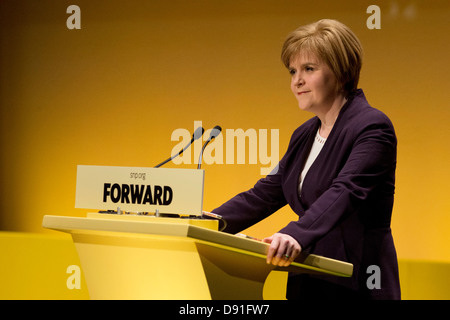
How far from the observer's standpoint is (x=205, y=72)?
12.3ft

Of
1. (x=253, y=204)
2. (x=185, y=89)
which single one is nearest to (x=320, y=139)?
(x=253, y=204)

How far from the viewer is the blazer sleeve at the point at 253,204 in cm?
175

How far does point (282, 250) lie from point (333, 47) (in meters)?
0.65

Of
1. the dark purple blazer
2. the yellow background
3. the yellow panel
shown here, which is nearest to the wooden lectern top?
the dark purple blazer

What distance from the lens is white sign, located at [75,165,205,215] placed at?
1.30 metres

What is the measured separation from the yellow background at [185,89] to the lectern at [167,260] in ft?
6.92

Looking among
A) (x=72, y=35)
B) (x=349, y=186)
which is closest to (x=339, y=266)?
(x=349, y=186)

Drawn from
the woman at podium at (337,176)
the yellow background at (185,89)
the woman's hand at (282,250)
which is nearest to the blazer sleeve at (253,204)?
the woman at podium at (337,176)

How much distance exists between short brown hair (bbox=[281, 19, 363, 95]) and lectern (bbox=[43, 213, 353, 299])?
1.94 ft

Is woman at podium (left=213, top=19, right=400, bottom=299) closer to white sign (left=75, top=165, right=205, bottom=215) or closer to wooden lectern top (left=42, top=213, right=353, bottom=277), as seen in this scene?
wooden lectern top (left=42, top=213, right=353, bottom=277)

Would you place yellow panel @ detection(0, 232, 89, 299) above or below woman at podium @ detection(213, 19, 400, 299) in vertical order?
below

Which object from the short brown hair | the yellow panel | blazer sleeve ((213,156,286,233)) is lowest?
the yellow panel

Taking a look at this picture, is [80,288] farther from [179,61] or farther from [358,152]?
[358,152]

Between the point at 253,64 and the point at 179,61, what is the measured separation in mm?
481
